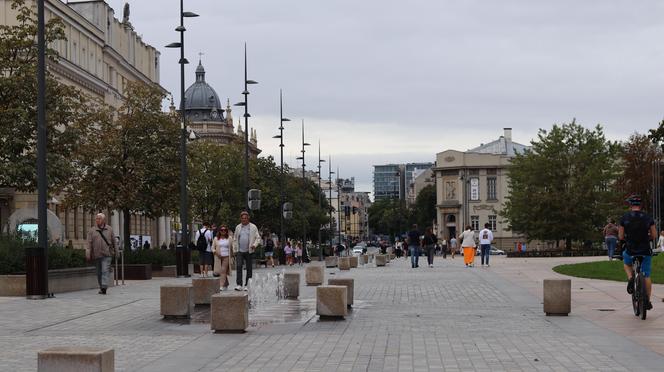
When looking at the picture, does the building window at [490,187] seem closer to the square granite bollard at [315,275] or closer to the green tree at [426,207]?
the green tree at [426,207]

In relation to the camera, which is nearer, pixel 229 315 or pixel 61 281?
pixel 229 315

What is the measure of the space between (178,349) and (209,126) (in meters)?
133

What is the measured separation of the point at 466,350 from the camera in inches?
466

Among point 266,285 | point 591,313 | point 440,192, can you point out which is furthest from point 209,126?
point 591,313

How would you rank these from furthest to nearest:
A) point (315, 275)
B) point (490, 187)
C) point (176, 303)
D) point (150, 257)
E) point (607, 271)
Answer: point (490, 187) < point (150, 257) < point (607, 271) < point (315, 275) < point (176, 303)

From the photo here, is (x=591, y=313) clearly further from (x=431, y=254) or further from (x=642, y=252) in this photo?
(x=431, y=254)

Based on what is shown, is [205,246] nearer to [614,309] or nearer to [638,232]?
[614,309]

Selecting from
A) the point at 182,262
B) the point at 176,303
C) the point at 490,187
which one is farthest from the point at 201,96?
the point at 176,303

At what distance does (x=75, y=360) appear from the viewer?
7777mm

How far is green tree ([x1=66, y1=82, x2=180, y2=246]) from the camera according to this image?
4044 centimetres

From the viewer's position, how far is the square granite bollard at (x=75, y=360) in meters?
7.76

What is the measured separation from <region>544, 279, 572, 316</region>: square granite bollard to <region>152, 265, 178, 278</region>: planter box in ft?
68.3

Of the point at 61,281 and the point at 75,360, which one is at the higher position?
the point at 75,360

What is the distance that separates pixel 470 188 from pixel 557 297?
126169 millimetres
